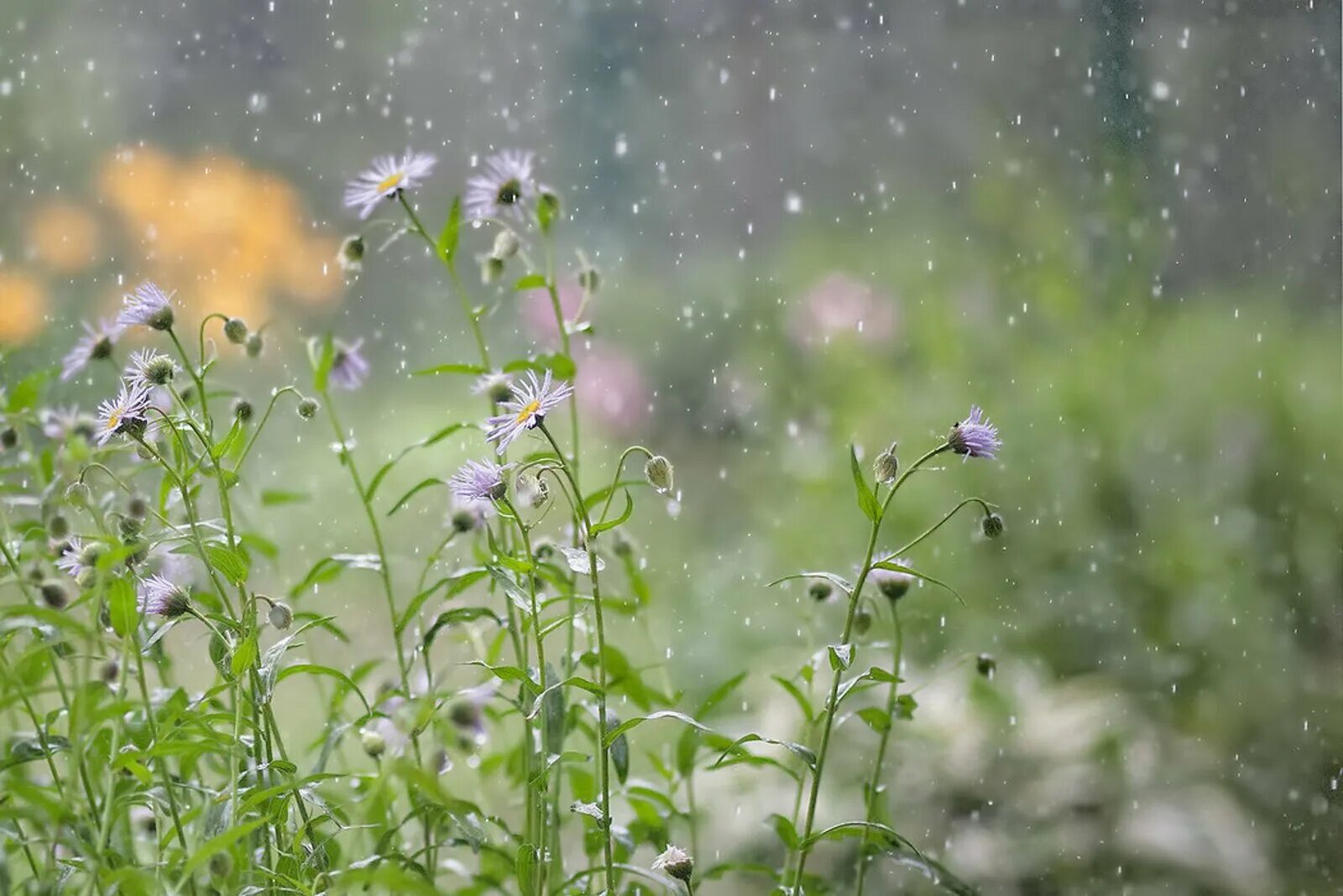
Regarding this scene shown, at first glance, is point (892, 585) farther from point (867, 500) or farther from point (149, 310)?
point (149, 310)

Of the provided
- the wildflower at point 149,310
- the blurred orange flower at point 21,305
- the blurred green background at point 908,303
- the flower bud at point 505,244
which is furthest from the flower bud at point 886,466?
the blurred orange flower at point 21,305

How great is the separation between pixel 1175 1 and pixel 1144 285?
0.25 meters

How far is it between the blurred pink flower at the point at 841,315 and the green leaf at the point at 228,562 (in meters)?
0.80

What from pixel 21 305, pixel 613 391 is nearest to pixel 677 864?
pixel 613 391

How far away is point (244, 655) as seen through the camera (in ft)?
2.00

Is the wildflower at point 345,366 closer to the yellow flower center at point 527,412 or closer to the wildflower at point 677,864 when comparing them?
the yellow flower center at point 527,412

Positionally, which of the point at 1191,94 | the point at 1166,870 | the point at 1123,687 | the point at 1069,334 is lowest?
the point at 1166,870

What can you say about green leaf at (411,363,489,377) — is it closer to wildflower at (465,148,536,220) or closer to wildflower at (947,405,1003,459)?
wildflower at (465,148,536,220)

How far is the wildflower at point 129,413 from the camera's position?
614 millimetres

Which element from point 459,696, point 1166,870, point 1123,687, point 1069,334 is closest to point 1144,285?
point 1069,334

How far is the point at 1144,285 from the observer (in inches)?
49.7

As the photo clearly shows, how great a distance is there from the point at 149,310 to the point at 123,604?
17cm

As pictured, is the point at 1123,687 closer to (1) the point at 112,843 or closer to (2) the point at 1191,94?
(2) the point at 1191,94

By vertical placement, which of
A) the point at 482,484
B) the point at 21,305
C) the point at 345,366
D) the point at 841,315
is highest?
the point at 841,315
